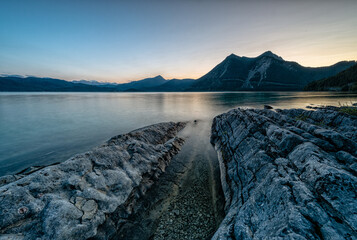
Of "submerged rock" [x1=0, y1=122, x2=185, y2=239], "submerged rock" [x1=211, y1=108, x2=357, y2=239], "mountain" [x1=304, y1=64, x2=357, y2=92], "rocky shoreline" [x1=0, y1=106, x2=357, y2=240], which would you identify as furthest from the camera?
"mountain" [x1=304, y1=64, x2=357, y2=92]

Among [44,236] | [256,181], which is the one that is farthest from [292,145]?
[44,236]

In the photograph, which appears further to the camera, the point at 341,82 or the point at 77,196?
the point at 341,82

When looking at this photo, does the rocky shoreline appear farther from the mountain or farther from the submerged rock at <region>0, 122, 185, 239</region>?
the mountain

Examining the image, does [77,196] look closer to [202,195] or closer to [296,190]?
[202,195]

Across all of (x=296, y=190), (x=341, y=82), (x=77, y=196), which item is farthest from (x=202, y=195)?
(x=341, y=82)

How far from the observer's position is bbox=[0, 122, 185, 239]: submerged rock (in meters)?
6.25

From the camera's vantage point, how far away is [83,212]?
7.25 meters

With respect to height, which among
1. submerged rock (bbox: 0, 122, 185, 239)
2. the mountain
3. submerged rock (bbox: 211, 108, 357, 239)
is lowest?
submerged rock (bbox: 0, 122, 185, 239)

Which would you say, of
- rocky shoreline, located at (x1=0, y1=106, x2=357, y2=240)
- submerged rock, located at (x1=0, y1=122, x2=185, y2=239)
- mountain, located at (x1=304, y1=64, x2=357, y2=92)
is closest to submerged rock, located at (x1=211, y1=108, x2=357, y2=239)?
rocky shoreline, located at (x1=0, y1=106, x2=357, y2=240)

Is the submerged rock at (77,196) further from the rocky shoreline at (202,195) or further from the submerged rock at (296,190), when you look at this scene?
the submerged rock at (296,190)

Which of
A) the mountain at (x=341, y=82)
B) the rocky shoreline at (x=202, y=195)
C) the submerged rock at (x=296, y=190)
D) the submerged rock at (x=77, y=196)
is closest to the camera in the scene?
the submerged rock at (x=296, y=190)

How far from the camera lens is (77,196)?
779 centimetres

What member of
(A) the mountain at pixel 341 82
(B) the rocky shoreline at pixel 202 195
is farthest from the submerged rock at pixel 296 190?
(A) the mountain at pixel 341 82

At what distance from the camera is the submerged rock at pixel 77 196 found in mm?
6254
